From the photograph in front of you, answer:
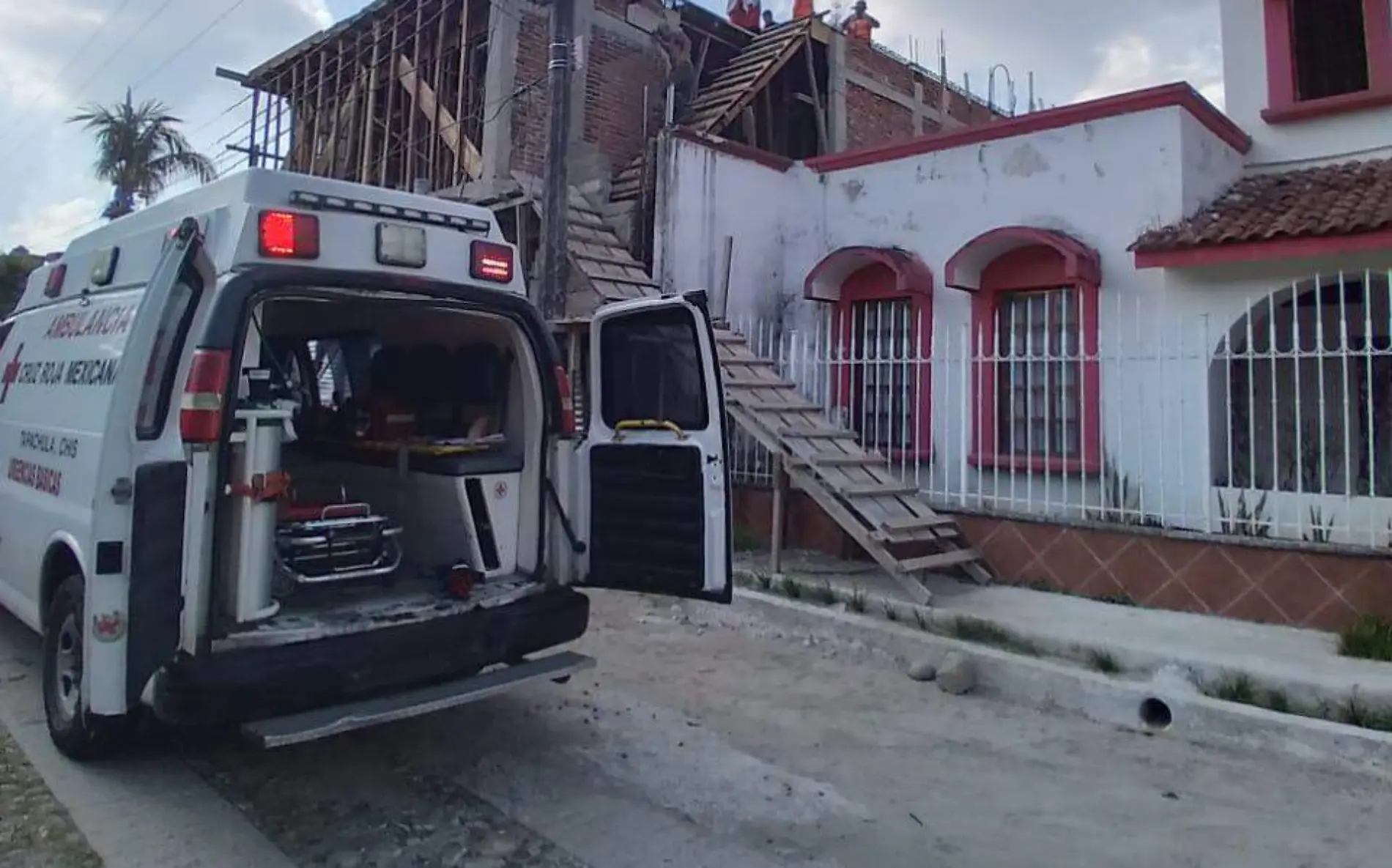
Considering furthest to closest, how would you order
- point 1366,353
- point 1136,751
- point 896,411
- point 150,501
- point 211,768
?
point 896,411 → point 1366,353 → point 1136,751 → point 211,768 → point 150,501

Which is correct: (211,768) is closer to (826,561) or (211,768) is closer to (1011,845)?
(1011,845)

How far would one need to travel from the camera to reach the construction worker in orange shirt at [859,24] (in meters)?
15.7

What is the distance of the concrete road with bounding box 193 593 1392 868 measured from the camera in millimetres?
3600

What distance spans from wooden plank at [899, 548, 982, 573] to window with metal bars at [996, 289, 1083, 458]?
1.33m

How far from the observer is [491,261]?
445cm

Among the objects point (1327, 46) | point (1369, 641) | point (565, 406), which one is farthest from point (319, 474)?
point (1327, 46)

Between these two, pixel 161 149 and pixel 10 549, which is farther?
pixel 161 149

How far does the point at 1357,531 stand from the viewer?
6.58 metres

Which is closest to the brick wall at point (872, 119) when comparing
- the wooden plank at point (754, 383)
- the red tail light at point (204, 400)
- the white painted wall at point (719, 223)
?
the white painted wall at point (719, 223)

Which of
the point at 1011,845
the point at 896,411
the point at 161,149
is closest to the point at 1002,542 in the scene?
the point at 896,411

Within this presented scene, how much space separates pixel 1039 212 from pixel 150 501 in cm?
785

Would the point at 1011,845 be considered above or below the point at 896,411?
below

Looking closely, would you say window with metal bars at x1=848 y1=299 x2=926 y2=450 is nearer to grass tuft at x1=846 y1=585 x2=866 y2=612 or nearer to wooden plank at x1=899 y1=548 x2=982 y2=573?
wooden plank at x1=899 y1=548 x2=982 y2=573

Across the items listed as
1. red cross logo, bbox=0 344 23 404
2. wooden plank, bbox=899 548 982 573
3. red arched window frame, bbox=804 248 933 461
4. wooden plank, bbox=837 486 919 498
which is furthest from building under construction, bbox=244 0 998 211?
red cross logo, bbox=0 344 23 404
